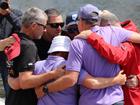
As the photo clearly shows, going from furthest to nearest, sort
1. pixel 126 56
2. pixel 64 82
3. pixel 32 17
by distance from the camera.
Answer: pixel 32 17
pixel 126 56
pixel 64 82

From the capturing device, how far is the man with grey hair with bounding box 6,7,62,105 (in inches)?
144

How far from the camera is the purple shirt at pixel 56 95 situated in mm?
3688

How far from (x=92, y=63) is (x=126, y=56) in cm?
28

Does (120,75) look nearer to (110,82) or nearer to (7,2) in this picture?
(110,82)

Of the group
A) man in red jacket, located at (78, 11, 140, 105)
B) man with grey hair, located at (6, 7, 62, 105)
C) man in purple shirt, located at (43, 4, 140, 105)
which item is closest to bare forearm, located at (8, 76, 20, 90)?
man with grey hair, located at (6, 7, 62, 105)

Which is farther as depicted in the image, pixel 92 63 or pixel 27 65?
pixel 27 65

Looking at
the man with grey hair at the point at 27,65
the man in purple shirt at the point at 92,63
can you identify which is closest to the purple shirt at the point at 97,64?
the man in purple shirt at the point at 92,63

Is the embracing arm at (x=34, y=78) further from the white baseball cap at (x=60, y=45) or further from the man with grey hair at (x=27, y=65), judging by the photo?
the white baseball cap at (x=60, y=45)

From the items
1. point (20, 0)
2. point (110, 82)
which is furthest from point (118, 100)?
point (20, 0)

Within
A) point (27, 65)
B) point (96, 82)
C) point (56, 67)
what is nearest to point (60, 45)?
point (56, 67)

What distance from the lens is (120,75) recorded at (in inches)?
144

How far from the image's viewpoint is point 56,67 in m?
3.68

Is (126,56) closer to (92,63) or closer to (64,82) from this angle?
(92,63)

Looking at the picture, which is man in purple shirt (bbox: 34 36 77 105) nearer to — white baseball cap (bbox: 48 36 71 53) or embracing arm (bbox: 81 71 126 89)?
white baseball cap (bbox: 48 36 71 53)
